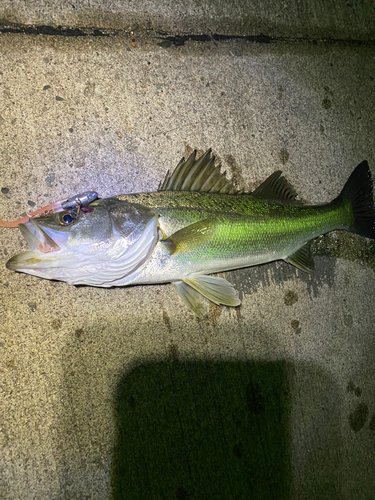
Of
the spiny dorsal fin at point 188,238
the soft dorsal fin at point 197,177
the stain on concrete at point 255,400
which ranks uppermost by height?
the soft dorsal fin at point 197,177

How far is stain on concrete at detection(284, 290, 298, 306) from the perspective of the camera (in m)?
2.78

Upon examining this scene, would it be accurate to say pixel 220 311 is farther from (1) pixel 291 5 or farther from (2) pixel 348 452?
(1) pixel 291 5

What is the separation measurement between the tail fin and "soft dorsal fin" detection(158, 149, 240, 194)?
47.8 inches

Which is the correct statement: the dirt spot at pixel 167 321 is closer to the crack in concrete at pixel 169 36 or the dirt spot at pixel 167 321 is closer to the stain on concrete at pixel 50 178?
the stain on concrete at pixel 50 178

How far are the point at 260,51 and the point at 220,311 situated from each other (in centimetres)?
243

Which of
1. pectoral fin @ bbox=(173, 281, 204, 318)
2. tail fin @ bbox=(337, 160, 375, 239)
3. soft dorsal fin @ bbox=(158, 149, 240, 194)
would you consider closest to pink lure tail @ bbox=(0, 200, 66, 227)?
soft dorsal fin @ bbox=(158, 149, 240, 194)

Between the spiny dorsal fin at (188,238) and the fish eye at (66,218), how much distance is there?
0.59 m

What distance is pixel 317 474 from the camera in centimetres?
270

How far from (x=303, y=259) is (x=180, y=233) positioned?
1.21m

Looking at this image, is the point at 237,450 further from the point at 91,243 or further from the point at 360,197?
the point at 360,197

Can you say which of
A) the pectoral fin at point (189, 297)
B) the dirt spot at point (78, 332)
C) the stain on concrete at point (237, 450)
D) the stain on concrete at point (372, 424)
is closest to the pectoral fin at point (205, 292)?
the pectoral fin at point (189, 297)

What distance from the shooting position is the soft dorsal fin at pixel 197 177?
2283mm

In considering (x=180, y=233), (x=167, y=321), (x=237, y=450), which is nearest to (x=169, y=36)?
(x=180, y=233)

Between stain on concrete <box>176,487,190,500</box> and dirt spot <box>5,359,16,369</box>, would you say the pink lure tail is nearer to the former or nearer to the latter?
dirt spot <box>5,359,16,369</box>
